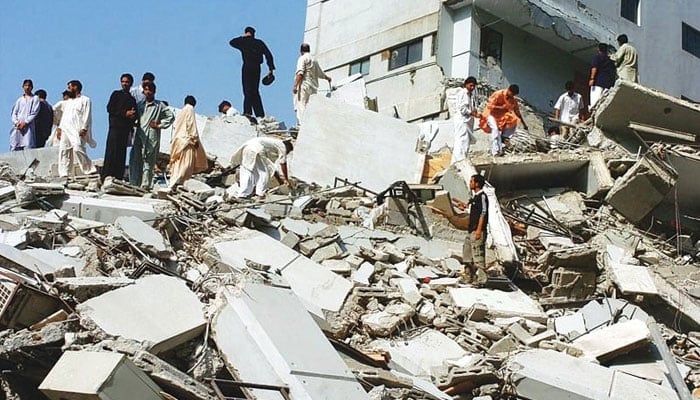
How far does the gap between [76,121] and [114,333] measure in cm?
647

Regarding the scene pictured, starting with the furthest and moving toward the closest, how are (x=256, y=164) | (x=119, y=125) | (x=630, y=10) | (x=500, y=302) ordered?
(x=630, y=10) < (x=256, y=164) < (x=119, y=125) < (x=500, y=302)

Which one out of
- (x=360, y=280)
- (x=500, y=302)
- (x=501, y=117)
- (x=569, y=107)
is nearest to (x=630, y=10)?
(x=569, y=107)

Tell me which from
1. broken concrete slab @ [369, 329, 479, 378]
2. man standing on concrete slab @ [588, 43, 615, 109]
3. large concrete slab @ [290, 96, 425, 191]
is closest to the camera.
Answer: broken concrete slab @ [369, 329, 479, 378]

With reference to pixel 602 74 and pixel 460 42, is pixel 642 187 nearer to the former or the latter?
pixel 602 74

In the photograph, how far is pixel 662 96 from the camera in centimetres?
1229

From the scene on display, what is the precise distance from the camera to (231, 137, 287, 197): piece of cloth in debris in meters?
11.7

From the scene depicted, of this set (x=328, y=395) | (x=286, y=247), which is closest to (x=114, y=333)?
(x=328, y=395)

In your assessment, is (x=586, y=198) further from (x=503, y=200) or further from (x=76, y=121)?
(x=76, y=121)

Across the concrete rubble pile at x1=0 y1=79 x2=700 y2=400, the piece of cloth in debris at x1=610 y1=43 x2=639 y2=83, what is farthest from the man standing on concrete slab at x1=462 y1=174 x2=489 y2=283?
the piece of cloth in debris at x1=610 y1=43 x2=639 y2=83

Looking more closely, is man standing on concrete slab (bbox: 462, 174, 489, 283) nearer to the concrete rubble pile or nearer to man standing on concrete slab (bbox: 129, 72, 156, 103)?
the concrete rubble pile

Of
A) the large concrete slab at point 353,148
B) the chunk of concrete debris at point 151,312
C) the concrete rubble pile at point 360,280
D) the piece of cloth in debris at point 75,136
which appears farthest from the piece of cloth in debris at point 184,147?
the chunk of concrete debris at point 151,312

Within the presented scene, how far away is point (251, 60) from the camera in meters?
14.7

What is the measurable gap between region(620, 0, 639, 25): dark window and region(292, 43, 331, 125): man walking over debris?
8.45m

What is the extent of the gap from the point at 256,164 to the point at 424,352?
181 inches
